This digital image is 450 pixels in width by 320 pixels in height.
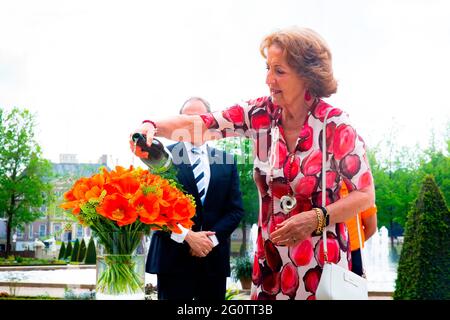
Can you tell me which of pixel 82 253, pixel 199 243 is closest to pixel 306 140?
pixel 199 243

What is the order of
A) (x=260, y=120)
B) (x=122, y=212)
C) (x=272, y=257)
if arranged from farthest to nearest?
(x=260, y=120), (x=272, y=257), (x=122, y=212)

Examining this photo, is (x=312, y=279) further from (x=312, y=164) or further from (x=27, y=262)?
(x=27, y=262)

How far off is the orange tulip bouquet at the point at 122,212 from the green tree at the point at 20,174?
23.5m

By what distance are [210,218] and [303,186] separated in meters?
1.38

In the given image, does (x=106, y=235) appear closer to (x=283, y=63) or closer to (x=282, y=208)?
(x=282, y=208)

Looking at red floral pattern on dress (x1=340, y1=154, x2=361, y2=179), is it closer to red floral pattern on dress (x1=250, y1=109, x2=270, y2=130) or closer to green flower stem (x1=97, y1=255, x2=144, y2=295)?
red floral pattern on dress (x1=250, y1=109, x2=270, y2=130)

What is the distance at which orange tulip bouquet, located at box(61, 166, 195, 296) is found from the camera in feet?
5.28

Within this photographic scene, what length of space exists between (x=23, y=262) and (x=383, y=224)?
49.7 ft

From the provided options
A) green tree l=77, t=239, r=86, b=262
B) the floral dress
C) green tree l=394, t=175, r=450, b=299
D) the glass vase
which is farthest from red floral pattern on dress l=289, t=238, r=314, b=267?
green tree l=77, t=239, r=86, b=262

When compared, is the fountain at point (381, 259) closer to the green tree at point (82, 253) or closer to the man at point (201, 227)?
the green tree at point (82, 253)

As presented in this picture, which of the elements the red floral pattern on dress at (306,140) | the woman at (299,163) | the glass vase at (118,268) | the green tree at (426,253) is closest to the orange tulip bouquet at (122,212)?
the glass vase at (118,268)

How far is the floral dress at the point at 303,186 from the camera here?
1.96 m

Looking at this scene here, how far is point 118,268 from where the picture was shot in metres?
1.65
